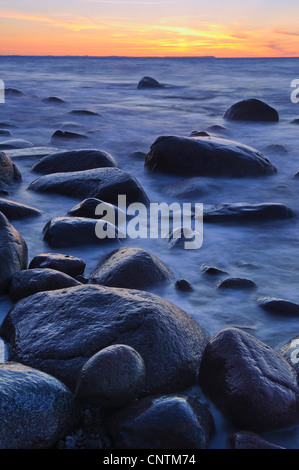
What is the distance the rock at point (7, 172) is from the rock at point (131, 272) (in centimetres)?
283

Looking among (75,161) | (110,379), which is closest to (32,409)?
(110,379)

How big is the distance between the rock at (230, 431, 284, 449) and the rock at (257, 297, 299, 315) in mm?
1185

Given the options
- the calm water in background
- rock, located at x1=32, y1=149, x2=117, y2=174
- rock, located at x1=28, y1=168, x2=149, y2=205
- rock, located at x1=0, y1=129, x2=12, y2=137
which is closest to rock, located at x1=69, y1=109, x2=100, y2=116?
the calm water in background

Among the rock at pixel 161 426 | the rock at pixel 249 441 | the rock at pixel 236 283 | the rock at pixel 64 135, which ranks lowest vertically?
the rock at pixel 64 135

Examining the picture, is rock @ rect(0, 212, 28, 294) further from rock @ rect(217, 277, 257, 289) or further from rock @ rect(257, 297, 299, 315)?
rock @ rect(257, 297, 299, 315)

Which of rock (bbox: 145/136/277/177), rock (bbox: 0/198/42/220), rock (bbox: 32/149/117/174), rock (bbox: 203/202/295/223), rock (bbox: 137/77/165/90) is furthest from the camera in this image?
rock (bbox: 137/77/165/90)

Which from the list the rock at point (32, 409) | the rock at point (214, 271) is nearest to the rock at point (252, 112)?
the rock at point (214, 271)

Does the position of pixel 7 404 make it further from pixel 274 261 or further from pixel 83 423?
pixel 274 261

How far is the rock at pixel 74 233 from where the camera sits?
166 inches

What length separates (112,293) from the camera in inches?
109

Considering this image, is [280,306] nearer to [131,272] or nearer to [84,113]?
[131,272]

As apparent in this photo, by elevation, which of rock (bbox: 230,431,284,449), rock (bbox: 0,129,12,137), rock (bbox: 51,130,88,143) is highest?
rock (bbox: 230,431,284,449)

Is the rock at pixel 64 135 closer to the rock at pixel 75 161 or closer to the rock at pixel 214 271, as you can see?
the rock at pixel 75 161

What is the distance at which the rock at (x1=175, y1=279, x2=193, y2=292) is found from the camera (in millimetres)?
3553
